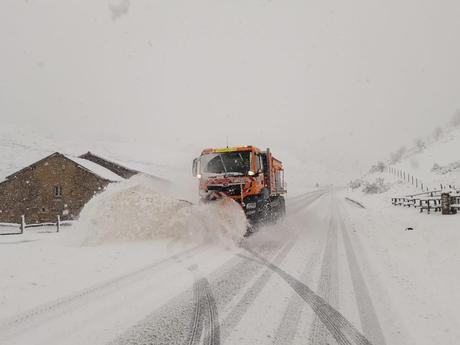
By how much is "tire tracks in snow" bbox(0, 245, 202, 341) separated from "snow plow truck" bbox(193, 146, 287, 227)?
4855 mm

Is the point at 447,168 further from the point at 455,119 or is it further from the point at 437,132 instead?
the point at 437,132

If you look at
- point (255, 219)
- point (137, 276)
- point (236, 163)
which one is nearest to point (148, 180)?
point (236, 163)

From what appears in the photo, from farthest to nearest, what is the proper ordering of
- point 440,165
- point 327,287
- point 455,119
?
point 455,119 < point 440,165 < point 327,287

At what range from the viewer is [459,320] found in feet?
14.1

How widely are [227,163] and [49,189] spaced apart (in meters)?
29.8

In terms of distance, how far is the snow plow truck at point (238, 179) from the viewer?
11445 millimetres

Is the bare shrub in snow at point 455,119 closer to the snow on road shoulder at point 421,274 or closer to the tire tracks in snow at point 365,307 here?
the snow on road shoulder at point 421,274

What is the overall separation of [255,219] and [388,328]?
731 cm

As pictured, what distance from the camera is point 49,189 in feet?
119

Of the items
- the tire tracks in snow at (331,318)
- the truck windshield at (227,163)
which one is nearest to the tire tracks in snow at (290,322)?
the tire tracks in snow at (331,318)

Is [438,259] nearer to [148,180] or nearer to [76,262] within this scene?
[76,262]

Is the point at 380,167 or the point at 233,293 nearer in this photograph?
the point at 233,293

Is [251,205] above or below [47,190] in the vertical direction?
below

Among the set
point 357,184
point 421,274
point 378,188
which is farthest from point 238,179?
point 357,184
